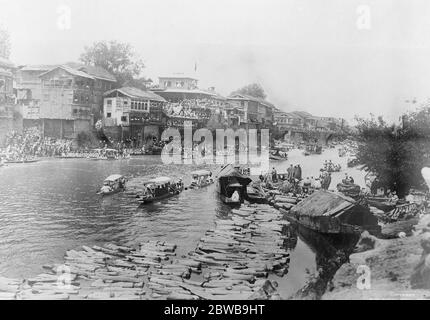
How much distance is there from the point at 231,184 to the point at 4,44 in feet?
16.2

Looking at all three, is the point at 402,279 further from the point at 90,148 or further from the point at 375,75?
the point at 90,148

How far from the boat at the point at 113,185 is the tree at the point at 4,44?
2.90m

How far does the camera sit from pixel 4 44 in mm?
7809

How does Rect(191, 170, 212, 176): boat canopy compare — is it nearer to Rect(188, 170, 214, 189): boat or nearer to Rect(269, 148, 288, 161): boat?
Rect(188, 170, 214, 189): boat

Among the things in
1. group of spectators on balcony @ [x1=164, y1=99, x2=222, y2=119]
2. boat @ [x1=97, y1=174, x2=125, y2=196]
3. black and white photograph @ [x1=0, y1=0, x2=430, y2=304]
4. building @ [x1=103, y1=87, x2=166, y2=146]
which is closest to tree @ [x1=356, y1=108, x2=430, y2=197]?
black and white photograph @ [x1=0, y1=0, x2=430, y2=304]

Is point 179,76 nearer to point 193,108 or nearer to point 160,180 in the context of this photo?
point 193,108

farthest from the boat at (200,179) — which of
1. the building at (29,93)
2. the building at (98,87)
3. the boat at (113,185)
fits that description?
the building at (29,93)

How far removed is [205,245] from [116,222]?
1.60 m

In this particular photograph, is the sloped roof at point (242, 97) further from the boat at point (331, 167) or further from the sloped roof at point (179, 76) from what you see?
the boat at point (331, 167)

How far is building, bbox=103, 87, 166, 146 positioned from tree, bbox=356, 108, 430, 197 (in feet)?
12.7

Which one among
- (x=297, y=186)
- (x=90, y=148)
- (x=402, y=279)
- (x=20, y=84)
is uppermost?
(x=20, y=84)
